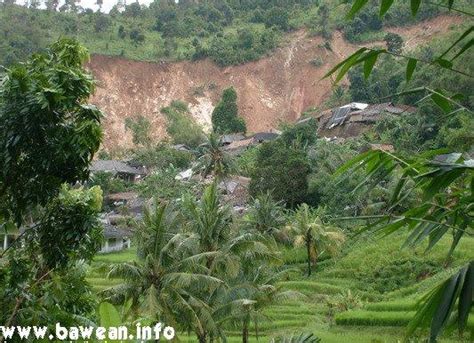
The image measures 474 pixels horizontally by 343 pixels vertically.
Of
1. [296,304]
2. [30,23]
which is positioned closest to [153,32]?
[30,23]

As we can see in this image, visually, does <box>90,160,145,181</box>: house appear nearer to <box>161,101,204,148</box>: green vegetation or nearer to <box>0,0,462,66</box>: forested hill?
<box>161,101,204,148</box>: green vegetation

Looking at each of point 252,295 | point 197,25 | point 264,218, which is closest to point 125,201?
point 264,218

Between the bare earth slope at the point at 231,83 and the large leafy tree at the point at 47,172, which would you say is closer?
the large leafy tree at the point at 47,172

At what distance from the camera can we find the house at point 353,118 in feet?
153

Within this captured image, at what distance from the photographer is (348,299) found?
20.7m

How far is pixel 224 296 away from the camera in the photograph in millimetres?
14055

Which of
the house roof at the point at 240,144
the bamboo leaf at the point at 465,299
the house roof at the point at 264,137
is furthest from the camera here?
the house roof at the point at 264,137

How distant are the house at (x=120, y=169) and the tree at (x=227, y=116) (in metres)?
10.4

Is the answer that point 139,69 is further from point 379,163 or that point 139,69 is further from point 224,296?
point 379,163

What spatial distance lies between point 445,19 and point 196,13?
27901 millimetres

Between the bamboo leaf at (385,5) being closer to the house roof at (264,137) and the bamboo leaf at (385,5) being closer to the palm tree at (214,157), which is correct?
the palm tree at (214,157)

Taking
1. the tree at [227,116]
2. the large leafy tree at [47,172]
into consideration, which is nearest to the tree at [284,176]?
the tree at [227,116]

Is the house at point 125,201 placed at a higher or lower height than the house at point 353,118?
lower

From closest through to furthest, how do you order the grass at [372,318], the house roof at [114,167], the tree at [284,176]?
the grass at [372,318], the tree at [284,176], the house roof at [114,167]
